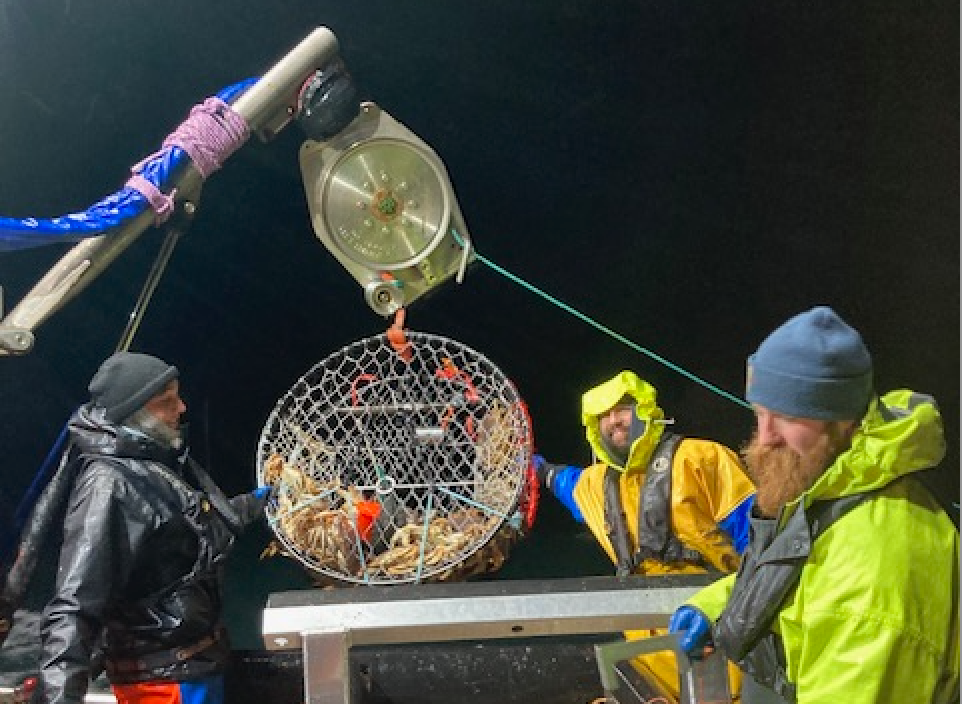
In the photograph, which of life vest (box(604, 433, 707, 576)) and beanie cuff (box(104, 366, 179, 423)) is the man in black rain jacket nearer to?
beanie cuff (box(104, 366, 179, 423))

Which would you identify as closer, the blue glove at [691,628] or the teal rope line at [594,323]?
the blue glove at [691,628]

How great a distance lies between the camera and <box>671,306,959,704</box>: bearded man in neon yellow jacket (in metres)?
1.20

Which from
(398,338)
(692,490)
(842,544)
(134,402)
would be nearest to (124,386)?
(134,402)

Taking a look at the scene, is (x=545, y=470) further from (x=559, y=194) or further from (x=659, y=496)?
(x=559, y=194)

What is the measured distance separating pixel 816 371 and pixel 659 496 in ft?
3.02

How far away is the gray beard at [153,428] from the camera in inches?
74.0

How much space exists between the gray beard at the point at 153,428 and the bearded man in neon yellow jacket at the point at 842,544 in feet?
3.63

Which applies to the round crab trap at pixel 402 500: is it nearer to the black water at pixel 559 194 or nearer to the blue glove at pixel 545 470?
the blue glove at pixel 545 470

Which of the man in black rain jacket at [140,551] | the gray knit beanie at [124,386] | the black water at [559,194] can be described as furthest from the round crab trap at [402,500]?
the black water at [559,194]

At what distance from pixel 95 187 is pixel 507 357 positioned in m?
1.31

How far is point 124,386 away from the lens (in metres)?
1.87

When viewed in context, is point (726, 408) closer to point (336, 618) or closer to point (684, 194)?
point (684, 194)

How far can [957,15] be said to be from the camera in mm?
2686

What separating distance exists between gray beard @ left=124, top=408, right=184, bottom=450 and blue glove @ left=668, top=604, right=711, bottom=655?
3.37 feet
